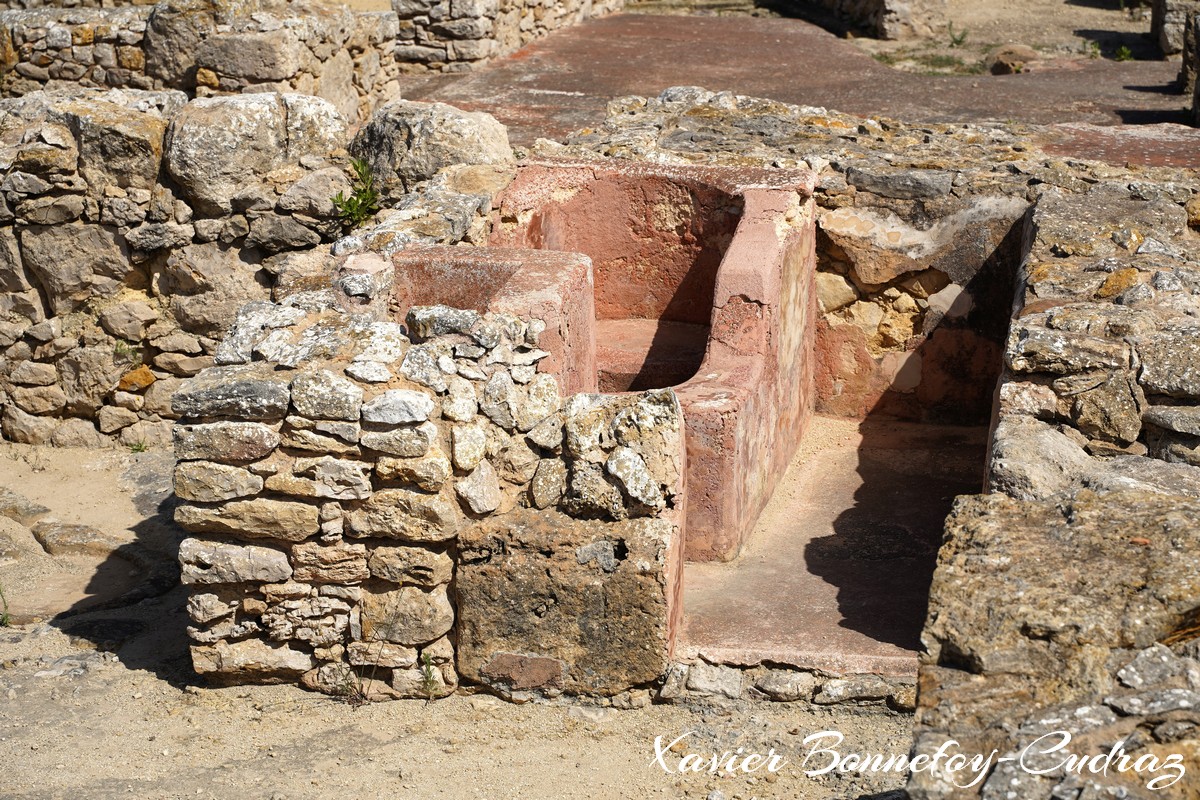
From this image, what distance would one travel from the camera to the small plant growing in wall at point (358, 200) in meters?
7.32

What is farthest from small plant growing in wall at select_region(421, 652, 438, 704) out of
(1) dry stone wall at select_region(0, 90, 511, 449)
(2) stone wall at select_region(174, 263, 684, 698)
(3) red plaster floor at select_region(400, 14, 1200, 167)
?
(3) red plaster floor at select_region(400, 14, 1200, 167)

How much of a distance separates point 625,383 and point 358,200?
1.73 metres

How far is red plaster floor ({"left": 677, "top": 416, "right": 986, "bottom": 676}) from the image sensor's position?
5000 mm

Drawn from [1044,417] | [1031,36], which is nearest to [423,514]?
[1044,417]

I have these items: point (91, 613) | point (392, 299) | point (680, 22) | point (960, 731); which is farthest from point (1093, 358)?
point (680, 22)

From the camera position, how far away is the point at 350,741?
478 centimetres

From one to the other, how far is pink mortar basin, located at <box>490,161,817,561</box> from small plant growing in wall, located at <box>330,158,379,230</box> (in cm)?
81

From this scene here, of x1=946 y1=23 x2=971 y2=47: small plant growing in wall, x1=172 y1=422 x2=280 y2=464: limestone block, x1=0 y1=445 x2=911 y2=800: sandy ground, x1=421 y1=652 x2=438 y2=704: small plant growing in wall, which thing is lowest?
x1=0 y1=445 x2=911 y2=800: sandy ground

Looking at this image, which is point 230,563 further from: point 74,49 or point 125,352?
point 74,49

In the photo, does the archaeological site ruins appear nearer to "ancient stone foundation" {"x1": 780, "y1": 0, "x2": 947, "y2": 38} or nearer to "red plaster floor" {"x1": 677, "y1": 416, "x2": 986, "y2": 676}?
"red plaster floor" {"x1": 677, "y1": 416, "x2": 986, "y2": 676}

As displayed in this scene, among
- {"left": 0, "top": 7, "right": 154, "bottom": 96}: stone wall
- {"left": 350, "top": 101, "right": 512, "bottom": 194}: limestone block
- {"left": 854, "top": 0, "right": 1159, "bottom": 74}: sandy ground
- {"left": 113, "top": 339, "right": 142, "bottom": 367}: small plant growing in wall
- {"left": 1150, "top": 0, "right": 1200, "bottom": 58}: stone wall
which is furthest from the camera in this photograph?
{"left": 854, "top": 0, "right": 1159, "bottom": 74}: sandy ground

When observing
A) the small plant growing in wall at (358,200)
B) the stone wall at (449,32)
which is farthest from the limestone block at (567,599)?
the stone wall at (449,32)

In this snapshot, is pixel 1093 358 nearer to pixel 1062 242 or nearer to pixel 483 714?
pixel 1062 242

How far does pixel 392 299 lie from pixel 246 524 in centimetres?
145
